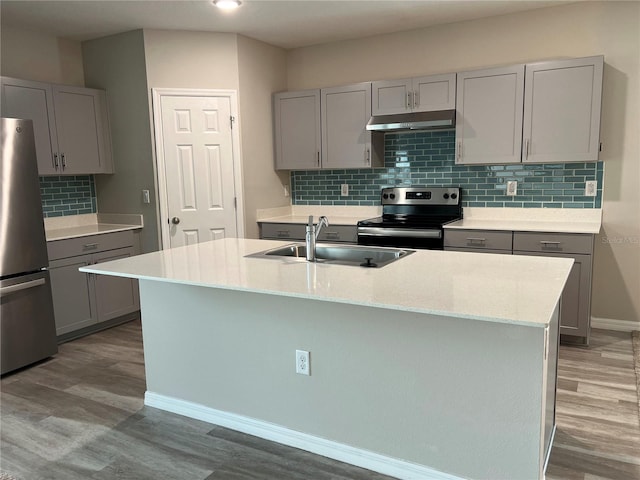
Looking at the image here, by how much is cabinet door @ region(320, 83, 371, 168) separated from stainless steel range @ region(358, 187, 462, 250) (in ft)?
1.53

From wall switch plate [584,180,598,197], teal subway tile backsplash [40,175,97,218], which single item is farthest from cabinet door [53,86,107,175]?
wall switch plate [584,180,598,197]

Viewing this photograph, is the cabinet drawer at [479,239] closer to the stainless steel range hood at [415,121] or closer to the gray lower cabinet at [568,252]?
the gray lower cabinet at [568,252]

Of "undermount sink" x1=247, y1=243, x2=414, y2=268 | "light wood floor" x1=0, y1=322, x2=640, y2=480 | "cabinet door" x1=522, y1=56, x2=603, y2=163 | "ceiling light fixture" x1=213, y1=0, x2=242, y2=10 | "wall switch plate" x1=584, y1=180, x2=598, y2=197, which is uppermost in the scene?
"ceiling light fixture" x1=213, y1=0, x2=242, y2=10

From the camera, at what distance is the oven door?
12.8 ft

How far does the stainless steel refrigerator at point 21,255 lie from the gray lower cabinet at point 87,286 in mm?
289

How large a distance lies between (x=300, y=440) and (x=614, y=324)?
2.97 metres

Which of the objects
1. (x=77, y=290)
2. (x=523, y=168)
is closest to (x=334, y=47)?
(x=523, y=168)

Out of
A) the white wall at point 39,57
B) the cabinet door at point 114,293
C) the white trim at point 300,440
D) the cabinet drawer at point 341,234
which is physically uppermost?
the white wall at point 39,57

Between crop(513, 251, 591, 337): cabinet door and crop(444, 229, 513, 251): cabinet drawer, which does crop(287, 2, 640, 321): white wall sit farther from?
crop(444, 229, 513, 251): cabinet drawer

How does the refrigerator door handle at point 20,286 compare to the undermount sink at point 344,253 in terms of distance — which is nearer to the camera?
the undermount sink at point 344,253

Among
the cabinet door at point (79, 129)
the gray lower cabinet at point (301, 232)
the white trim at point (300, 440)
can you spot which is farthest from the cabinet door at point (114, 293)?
the white trim at point (300, 440)

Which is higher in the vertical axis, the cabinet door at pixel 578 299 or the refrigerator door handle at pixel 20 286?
the refrigerator door handle at pixel 20 286

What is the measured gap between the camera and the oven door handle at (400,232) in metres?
3.88

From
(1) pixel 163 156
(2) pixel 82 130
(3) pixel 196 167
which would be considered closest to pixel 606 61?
(3) pixel 196 167
